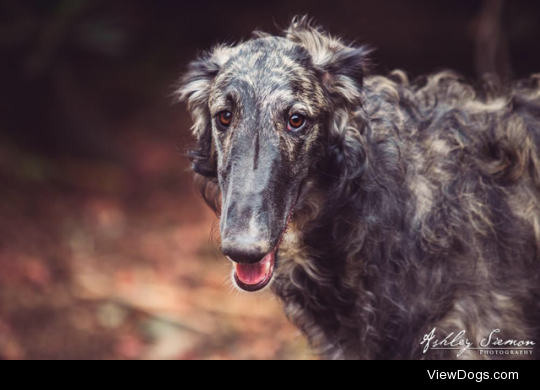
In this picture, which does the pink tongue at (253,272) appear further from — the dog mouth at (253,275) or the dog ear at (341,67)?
the dog ear at (341,67)

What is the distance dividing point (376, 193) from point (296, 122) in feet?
1.99

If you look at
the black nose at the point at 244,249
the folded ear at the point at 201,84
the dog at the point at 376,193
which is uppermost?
the folded ear at the point at 201,84

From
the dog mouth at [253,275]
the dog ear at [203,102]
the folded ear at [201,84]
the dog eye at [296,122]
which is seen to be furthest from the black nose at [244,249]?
the folded ear at [201,84]

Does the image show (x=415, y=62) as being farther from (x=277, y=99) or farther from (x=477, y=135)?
(x=277, y=99)

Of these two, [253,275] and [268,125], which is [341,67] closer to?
[268,125]

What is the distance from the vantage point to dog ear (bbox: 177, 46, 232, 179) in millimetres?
3330

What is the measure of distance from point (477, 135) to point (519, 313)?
1.02 metres

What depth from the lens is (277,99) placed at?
9.56 ft

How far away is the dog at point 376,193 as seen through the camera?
2984 millimetres

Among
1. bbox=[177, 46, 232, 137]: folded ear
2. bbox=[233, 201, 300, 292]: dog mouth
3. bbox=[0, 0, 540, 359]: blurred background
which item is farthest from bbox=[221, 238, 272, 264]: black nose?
bbox=[0, 0, 540, 359]: blurred background

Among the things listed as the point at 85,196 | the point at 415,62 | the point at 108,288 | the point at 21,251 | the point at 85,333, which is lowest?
the point at 85,333

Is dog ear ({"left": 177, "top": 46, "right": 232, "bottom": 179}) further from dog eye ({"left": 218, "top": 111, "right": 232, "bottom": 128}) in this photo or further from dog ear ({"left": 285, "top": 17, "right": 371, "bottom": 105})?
dog ear ({"left": 285, "top": 17, "right": 371, "bottom": 105})

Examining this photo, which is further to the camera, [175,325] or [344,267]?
[175,325]
